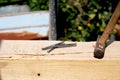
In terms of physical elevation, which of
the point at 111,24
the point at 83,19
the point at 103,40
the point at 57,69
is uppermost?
the point at 111,24

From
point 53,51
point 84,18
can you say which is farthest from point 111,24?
point 84,18

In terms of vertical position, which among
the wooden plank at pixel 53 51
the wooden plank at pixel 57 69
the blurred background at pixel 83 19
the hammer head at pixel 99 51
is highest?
the hammer head at pixel 99 51

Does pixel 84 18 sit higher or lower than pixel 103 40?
lower

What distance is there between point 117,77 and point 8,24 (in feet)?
4.98

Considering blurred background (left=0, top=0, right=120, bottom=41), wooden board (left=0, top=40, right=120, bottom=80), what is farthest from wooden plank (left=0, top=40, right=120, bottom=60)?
A: blurred background (left=0, top=0, right=120, bottom=41)

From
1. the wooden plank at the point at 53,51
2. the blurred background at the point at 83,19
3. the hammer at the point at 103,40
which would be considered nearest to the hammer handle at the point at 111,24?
the hammer at the point at 103,40

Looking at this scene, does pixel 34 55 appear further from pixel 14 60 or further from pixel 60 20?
pixel 60 20

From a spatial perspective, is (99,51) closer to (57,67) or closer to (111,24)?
(111,24)

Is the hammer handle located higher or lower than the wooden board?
higher

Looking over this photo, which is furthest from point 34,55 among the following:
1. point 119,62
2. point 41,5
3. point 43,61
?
point 41,5

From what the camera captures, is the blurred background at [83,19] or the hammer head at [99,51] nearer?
the hammer head at [99,51]

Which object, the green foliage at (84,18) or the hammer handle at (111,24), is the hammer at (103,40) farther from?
the green foliage at (84,18)

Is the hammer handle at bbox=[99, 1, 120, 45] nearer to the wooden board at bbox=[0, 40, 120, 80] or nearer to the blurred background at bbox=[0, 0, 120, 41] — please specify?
the wooden board at bbox=[0, 40, 120, 80]

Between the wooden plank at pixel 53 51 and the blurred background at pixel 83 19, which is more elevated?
the wooden plank at pixel 53 51
